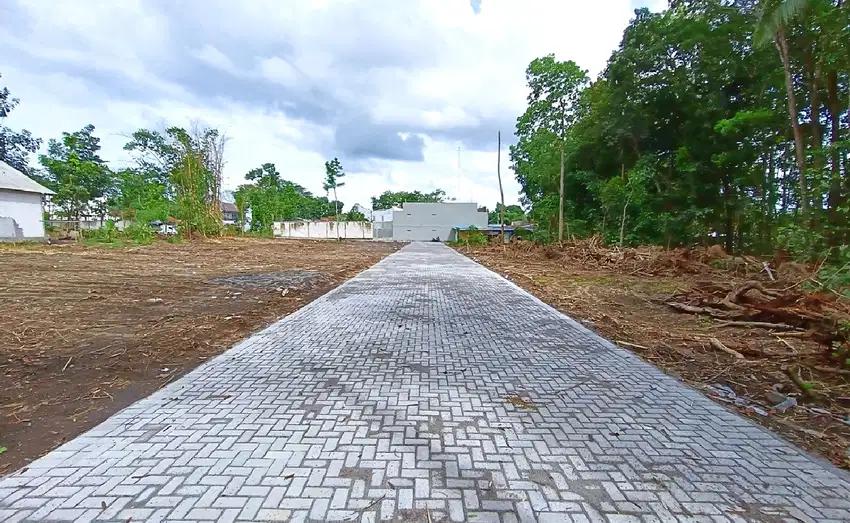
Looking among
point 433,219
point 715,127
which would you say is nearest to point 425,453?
point 715,127

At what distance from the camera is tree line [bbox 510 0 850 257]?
38.8 feet

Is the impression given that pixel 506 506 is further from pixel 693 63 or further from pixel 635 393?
pixel 693 63

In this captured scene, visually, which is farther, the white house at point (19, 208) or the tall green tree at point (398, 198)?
the tall green tree at point (398, 198)

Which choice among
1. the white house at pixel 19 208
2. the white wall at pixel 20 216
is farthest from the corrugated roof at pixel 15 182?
the white wall at pixel 20 216

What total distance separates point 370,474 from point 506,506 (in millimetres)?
740

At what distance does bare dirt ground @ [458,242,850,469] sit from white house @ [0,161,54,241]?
30.8 meters

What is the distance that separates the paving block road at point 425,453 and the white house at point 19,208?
99.3 ft

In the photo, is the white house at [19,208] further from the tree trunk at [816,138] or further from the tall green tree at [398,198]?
the tall green tree at [398,198]

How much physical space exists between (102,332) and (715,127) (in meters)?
17.5

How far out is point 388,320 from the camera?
19.9 feet

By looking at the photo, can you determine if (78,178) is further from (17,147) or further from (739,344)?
(739,344)

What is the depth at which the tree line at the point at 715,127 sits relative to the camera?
38.8 ft

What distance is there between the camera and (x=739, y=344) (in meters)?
5.00

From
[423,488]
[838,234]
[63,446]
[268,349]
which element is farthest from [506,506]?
[838,234]
